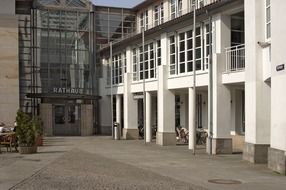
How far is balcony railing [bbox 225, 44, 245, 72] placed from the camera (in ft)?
76.6

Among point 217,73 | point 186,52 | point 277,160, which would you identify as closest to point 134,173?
point 277,160

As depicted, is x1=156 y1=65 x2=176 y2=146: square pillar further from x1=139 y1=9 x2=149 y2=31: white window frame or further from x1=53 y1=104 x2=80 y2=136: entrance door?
x1=53 y1=104 x2=80 y2=136: entrance door

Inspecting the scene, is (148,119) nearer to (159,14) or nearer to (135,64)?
(135,64)

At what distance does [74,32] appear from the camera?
45.8 m

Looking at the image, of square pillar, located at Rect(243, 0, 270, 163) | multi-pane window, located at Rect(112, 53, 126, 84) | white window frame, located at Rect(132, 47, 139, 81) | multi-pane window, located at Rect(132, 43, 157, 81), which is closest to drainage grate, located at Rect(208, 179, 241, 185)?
square pillar, located at Rect(243, 0, 270, 163)

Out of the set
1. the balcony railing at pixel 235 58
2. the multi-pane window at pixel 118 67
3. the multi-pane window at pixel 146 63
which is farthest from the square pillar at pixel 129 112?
the balcony railing at pixel 235 58

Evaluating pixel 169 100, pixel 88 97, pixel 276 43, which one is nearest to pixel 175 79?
pixel 169 100

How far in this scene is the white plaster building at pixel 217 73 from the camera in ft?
56.7

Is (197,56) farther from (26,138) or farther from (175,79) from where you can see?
(26,138)

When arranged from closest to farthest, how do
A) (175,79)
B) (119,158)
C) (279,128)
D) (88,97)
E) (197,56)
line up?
(279,128) → (119,158) → (197,56) → (175,79) → (88,97)

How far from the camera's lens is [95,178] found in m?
14.4

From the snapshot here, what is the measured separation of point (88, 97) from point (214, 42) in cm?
2038

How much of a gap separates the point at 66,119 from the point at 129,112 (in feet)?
30.5

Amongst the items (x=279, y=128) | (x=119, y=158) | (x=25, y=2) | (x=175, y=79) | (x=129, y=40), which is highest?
(x=25, y=2)
